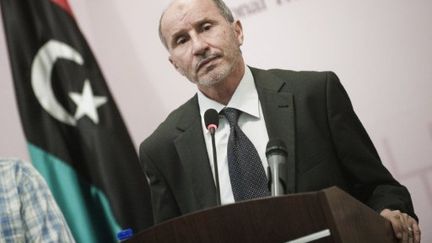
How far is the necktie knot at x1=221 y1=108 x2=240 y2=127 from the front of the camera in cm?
218

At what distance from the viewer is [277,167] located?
162 centimetres

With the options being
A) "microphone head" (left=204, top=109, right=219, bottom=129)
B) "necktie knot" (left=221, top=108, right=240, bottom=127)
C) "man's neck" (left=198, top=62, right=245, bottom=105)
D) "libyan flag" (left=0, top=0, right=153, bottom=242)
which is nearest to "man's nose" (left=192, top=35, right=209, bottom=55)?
"man's neck" (left=198, top=62, right=245, bottom=105)

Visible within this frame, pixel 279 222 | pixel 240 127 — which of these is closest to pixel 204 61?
pixel 240 127

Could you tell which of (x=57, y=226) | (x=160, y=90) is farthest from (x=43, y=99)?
(x=57, y=226)

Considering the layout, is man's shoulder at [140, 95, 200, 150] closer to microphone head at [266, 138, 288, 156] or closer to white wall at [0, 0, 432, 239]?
white wall at [0, 0, 432, 239]

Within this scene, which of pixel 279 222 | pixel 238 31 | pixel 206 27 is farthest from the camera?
pixel 238 31

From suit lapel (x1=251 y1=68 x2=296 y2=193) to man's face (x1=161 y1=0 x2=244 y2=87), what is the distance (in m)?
0.16

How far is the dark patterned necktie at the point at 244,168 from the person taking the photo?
2.00m

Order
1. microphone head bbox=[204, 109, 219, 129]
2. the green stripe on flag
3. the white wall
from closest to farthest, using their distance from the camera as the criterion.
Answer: microphone head bbox=[204, 109, 219, 129]
the white wall
the green stripe on flag

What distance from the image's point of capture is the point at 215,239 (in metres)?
1.28

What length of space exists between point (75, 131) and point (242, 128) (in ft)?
4.11

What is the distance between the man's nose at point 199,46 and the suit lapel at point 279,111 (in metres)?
0.24

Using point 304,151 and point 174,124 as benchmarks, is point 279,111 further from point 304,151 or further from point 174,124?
point 174,124

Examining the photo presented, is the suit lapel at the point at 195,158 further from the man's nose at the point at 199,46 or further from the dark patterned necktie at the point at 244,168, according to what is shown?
the man's nose at the point at 199,46
